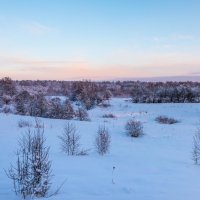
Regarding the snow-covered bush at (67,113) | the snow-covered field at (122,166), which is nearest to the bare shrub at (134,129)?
the snow-covered field at (122,166)

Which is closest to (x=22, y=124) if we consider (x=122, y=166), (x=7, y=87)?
(x=122, y=166)

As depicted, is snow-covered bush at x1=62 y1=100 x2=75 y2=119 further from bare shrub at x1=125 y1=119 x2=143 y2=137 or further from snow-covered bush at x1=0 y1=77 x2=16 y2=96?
snow-covered bush at x1=0 y1=77 x2=16 y2=96

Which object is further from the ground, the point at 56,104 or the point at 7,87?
the point at 7,87

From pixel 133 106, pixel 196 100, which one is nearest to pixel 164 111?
pixel 133 106

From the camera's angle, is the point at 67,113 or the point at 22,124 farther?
the point at 67,113

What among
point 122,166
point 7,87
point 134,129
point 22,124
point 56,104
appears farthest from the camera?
point 7,87

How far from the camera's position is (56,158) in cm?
1155

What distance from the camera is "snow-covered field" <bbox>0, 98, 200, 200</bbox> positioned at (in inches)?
275

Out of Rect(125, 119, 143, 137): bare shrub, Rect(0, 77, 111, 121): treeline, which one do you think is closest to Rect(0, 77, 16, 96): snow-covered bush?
Rect(0, 77, 111, 121): treeline

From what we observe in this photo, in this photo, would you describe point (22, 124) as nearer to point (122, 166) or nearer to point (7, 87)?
point (122, 166)

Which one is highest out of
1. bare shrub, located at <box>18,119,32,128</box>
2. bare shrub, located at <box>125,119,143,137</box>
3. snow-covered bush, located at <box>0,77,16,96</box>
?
snow-covered bush, located at <box>0,77,16,96</box>

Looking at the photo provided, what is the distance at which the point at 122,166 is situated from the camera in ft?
34.7

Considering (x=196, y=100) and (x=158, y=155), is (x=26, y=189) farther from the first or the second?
(x=196, y=100)

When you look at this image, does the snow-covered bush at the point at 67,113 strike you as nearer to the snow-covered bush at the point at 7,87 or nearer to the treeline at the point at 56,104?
the treeline at the point at 56,104
